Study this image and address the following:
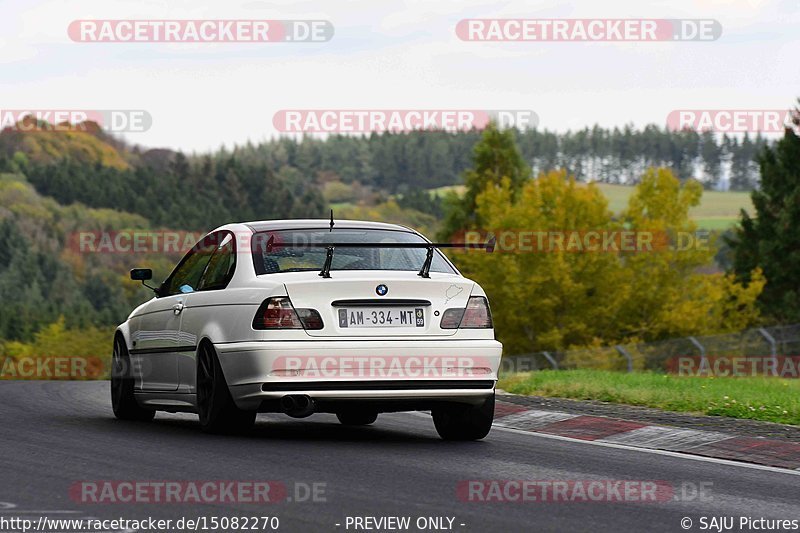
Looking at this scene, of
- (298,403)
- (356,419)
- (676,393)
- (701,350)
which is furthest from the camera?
(701,350)

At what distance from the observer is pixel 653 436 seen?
10.6 m

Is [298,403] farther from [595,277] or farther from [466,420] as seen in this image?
[595,277]

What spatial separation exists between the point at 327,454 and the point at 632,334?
55.4m

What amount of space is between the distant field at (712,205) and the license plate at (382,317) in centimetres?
11918

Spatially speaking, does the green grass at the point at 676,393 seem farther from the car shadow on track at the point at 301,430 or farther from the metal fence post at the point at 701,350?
the metal fence post at the point at 701,350

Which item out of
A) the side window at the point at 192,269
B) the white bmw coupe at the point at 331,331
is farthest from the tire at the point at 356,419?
the side window at the point at 192,269

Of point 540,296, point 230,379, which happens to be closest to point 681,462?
point 230,379

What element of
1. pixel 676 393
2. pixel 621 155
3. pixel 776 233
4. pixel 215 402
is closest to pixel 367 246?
pixel 215 402

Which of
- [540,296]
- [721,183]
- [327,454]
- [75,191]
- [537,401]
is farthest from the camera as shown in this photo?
[75,191]

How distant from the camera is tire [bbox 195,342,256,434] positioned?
9797mm

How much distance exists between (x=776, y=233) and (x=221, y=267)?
60.5m

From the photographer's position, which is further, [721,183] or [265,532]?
[721,183]

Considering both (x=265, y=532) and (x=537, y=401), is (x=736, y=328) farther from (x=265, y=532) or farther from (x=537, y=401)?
(x=265, y=532)

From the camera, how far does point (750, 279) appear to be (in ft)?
218
